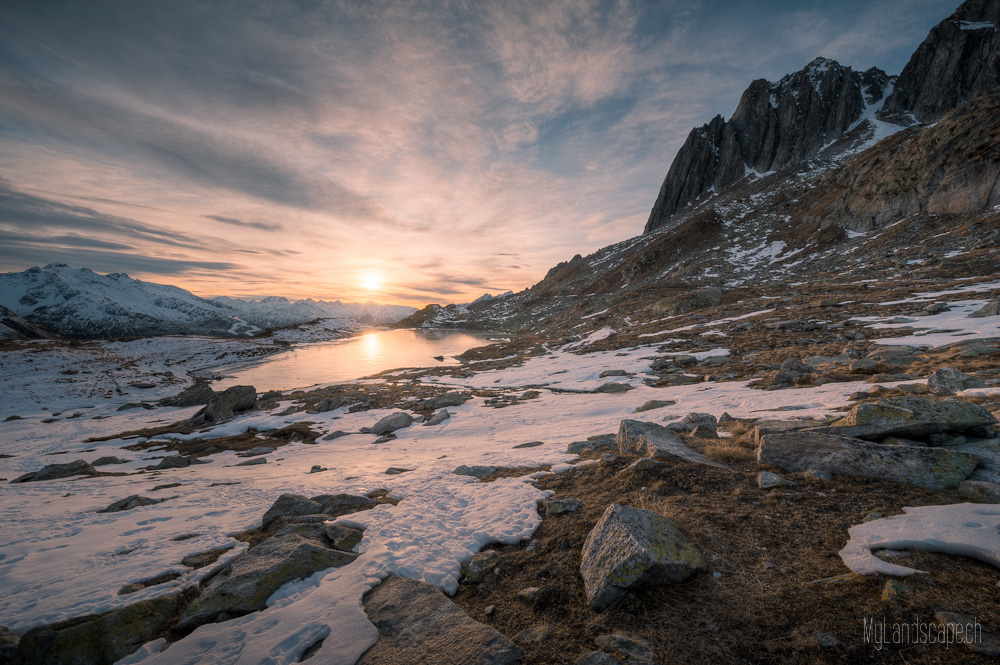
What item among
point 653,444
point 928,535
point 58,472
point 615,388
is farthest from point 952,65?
point 58,472

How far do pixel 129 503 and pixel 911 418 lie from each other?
17306 mm

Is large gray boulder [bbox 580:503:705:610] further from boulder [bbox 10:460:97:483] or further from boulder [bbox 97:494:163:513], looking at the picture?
boulder [bbox 10:460:97:483]

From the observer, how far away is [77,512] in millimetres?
8594

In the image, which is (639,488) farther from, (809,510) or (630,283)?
(630,283)

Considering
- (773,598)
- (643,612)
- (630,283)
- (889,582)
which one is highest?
(630,283)

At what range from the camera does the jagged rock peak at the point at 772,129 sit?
12156cm

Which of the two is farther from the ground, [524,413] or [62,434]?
[524,413]

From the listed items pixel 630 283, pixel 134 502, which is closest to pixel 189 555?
pixel 134 502

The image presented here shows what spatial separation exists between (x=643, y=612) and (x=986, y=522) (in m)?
4.13

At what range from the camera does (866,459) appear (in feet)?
18.5

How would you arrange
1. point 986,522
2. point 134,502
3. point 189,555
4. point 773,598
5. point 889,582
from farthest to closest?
point 134,502 → point 189,555 → point 986,522 → point 773,598 → point 889,582

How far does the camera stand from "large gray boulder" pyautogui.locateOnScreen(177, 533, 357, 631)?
4598mm

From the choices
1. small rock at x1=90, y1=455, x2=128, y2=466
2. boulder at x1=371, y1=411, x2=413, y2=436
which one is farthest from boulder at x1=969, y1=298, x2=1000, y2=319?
small rock at x1=90, y1=455, x2=128, y2=466

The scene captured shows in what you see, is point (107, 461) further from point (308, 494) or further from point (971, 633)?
point (971, 633)
